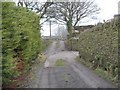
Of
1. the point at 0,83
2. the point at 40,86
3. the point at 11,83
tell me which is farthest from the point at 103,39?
the point at 0,83

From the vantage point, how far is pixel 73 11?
44031 mm

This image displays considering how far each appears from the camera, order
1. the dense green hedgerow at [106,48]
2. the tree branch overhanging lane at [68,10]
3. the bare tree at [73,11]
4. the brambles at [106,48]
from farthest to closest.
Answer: the bare tree at [73,11]
the tree branch overhanging lane at [68,10]
the brambles at [106,48]
the dense green hedgerow at [106,48]

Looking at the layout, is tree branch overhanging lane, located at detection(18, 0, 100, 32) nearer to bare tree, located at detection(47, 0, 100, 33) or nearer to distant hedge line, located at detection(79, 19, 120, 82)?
bare tree, located at detection(47, 0, 100, 33)

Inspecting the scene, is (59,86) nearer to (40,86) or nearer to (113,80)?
(40,86)

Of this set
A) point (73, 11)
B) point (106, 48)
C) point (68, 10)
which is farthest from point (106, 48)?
point (73, 11)

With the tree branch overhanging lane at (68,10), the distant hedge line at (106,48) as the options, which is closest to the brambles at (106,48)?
the distant hedge line at (106,48)

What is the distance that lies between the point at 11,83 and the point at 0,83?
1.10 metres

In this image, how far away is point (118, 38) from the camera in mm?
9742

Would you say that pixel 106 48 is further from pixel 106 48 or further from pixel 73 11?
pixel 73 11

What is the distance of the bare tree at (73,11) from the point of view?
1581 inches

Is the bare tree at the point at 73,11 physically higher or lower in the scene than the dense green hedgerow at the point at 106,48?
higher

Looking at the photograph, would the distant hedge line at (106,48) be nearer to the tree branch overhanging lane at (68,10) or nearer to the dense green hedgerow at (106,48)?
the dense green hedgerow at (106,48)

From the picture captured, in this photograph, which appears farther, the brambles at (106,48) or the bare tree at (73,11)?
the bare tree at (73,11)

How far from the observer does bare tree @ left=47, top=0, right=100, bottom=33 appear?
40162mm
